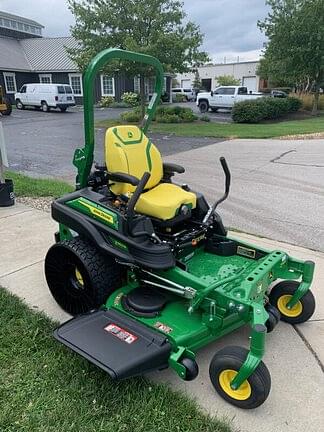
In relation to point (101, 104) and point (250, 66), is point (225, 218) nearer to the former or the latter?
point (101, 104)

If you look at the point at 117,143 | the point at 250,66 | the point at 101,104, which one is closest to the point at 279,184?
the point at 117,143

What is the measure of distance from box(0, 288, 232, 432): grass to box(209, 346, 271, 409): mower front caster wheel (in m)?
0.18

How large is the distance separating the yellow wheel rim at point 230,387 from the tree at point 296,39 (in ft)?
69.4

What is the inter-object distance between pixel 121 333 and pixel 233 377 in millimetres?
695

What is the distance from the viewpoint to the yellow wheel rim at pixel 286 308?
9.85ft

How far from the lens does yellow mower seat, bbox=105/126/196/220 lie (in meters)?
2.95

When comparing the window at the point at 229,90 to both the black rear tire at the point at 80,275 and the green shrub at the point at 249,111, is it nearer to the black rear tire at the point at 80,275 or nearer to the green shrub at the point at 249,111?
the green shrub at the point at 249,111

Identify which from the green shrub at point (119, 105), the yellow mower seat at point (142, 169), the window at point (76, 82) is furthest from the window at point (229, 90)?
the yellow mower seat at point (142, 169)

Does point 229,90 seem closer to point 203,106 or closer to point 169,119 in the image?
point 203,106

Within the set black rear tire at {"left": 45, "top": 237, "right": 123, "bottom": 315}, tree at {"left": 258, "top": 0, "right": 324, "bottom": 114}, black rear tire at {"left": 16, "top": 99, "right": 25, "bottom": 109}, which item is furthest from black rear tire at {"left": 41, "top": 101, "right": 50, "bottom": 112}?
black rear tire at {"left": 45, "top": 237, "right": 123, "bottom": 315}

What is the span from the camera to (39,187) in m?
6.64

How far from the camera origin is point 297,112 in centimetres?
2358

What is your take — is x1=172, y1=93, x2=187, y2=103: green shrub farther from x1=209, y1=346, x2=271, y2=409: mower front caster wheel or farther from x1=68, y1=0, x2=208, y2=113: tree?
x1=209, y1=346, x2=271, y2=409: mower front caster wheel

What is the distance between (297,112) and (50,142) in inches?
629
